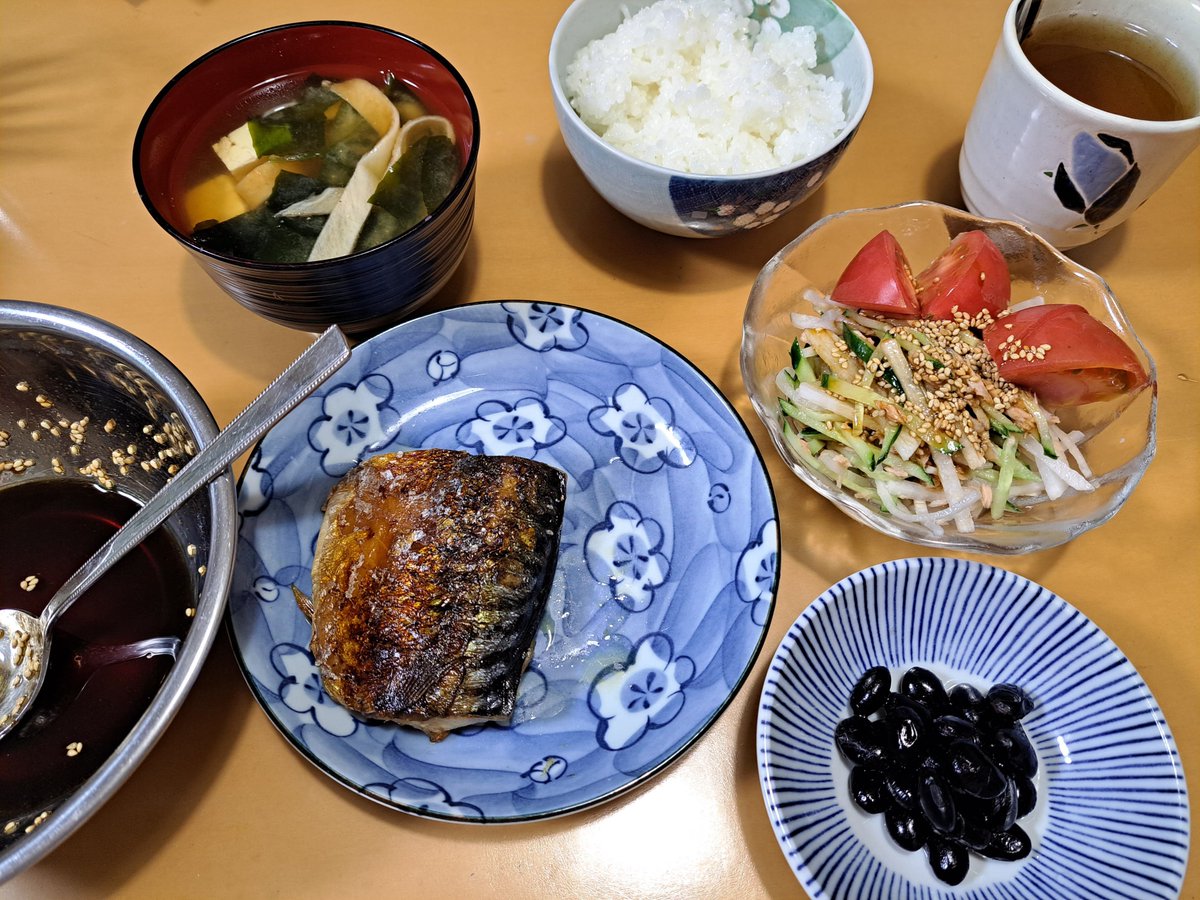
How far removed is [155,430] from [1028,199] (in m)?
1.73

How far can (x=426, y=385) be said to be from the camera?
1.62 meters

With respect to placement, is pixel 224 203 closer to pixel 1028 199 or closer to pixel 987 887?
pixel 1028 199

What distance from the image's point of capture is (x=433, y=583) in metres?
A: 1.30

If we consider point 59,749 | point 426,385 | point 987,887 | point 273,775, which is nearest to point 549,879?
point 273,775

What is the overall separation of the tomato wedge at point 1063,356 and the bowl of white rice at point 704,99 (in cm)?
47

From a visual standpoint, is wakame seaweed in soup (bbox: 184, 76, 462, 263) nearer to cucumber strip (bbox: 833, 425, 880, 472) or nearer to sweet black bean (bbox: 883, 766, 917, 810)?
cucumber strip (bbox: 833, 425, 880, 472)

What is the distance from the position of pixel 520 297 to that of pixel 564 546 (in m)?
0.61

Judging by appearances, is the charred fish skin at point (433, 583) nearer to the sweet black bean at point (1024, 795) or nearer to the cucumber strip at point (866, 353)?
the cucumber strip at point (866, 353)

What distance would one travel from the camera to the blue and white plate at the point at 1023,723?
46.3 inches

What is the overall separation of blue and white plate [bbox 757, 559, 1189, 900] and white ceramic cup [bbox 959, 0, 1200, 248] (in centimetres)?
80

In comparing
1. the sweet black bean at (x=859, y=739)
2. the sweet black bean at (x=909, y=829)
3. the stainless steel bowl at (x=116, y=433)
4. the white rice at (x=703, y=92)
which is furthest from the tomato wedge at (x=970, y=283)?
the stainless steel bowl at (x=116, y=433)

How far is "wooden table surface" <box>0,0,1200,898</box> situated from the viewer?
1.28 meters

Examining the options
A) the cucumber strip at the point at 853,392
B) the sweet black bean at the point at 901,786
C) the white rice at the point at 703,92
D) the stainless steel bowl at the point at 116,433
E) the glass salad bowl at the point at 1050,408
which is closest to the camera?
the stainless steel bowl at the point at 116,433

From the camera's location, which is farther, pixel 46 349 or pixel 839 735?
pixel 46 349
